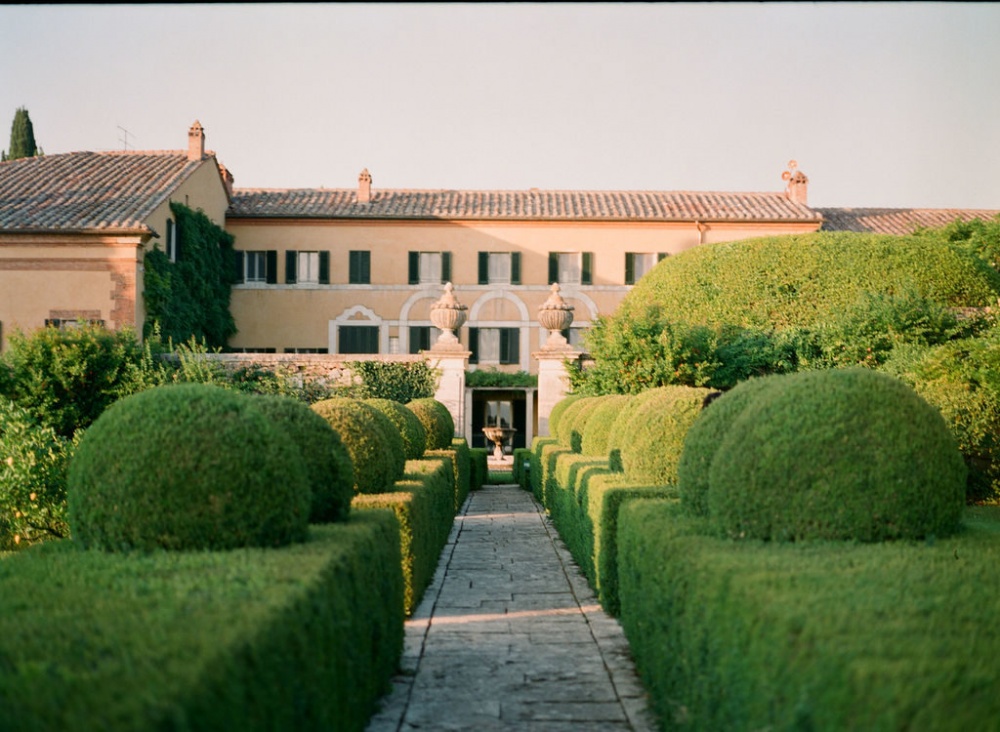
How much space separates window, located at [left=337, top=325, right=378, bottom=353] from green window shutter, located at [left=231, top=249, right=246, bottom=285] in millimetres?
3822

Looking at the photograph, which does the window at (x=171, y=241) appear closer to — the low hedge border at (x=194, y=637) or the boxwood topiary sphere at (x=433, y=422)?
the boxwood topiary sphere at (x=433, y=422)

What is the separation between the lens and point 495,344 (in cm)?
3725

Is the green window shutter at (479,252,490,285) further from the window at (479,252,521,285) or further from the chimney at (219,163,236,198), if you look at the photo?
the chimney at (219,163,236,198)

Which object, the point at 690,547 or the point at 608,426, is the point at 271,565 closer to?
the point at 690,547

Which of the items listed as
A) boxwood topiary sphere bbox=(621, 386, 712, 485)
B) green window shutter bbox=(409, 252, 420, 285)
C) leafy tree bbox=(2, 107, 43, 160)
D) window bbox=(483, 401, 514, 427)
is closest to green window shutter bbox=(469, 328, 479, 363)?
green window shutter bbox=(409, 252, 420, 285)

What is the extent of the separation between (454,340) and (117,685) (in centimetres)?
1985

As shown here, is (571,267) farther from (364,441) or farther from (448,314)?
(364,441)

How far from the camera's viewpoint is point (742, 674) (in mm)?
3689

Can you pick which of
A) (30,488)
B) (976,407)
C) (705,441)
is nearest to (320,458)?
(705,441)

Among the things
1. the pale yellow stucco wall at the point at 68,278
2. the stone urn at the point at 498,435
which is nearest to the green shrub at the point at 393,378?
the stone urn at the point at 498,435

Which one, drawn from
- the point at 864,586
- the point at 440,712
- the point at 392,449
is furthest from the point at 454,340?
the point at 864,586

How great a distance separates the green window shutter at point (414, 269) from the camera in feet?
122

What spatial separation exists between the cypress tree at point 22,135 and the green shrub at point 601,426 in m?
39.8

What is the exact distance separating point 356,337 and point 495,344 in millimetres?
4877
